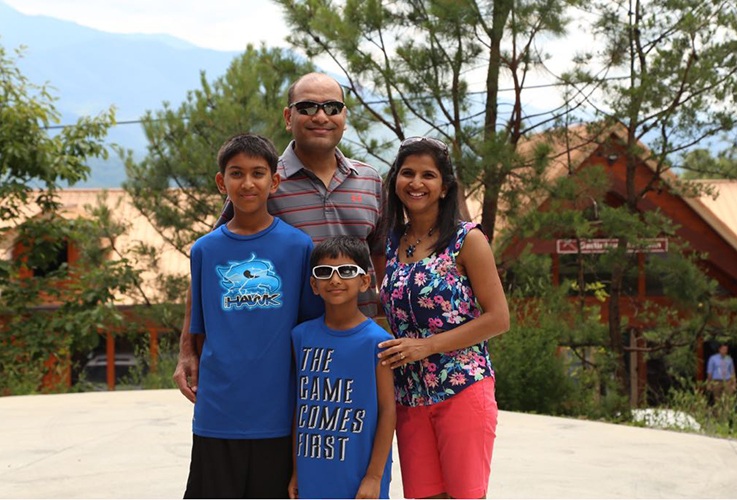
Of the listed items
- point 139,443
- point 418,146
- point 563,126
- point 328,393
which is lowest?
point 139,443

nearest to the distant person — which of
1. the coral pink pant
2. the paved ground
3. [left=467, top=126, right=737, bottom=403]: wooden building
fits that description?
[left=467, top=126, right=737, bottom=403]: wooden building

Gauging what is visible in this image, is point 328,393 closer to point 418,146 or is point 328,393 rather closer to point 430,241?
point 430,241

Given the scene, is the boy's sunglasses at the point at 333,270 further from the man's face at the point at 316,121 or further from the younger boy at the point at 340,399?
the man's face at the point at 316,121

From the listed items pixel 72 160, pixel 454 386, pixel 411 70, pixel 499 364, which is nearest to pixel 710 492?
pixel 454 386

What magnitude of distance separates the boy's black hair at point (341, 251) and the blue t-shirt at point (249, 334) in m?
0.07

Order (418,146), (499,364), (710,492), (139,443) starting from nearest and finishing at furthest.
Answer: (418,146), (710,492), (139,443), (499,364)

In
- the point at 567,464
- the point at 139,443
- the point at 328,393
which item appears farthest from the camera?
the point at 139,443

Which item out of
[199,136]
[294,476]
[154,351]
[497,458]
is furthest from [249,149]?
[154,351]

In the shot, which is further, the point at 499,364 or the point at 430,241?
the point at 499,364

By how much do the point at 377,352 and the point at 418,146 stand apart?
0.60m

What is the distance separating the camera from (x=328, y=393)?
251 centimetres

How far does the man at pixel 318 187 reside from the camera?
110 inches

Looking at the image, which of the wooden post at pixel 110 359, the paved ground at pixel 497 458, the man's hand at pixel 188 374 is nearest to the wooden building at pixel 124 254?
the wooden post at pixel 110 359

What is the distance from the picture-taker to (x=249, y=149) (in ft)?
8.59
